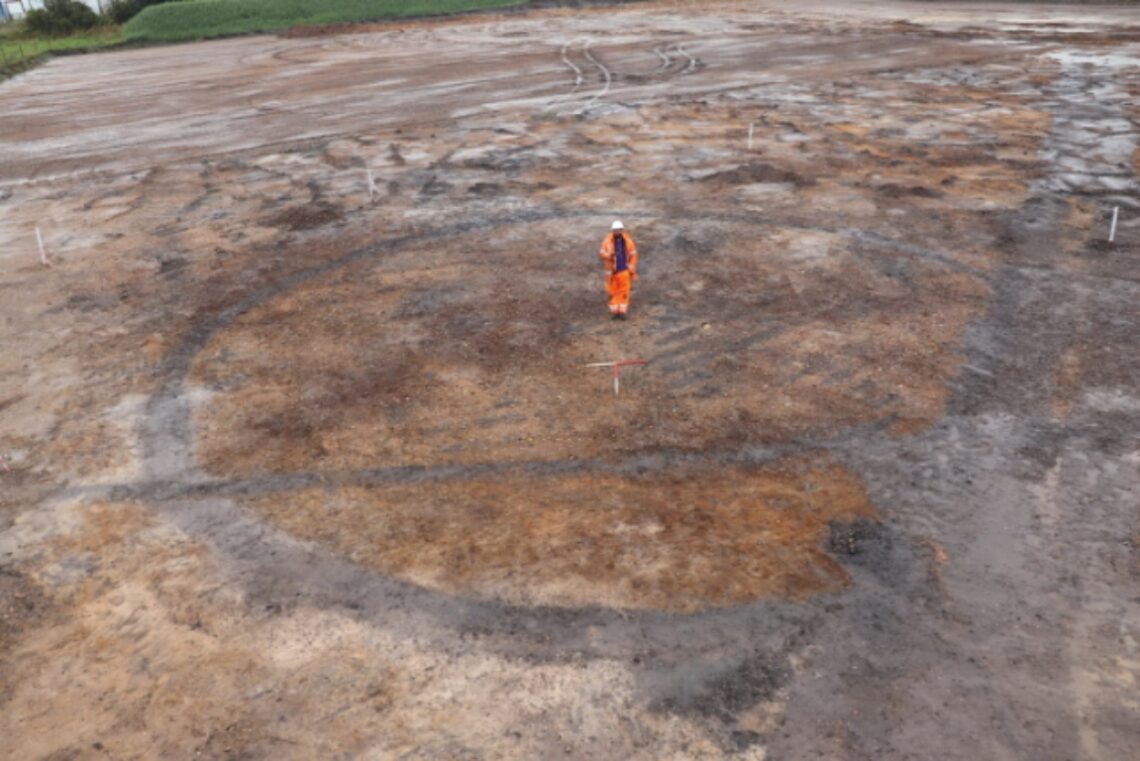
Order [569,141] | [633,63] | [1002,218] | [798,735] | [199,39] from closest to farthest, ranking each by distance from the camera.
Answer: [798,735], [1002,218], [569,141], [633,63], [199,39]

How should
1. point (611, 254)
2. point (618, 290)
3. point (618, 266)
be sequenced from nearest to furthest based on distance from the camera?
point (611, 254)
point (618, 266)
point (618, 290)

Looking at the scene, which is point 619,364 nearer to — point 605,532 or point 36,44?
point 605,532

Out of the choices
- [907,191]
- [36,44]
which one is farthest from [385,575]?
[36,44]

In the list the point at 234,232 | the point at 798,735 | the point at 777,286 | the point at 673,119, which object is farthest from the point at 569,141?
the point at 798,735

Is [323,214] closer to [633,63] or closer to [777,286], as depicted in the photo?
[777,286]

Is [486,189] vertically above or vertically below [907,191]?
above

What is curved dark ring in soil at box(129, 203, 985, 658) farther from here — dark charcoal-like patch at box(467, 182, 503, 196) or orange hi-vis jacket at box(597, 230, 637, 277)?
dark charcoal-like patch at box(467, 182, 503, 196)
